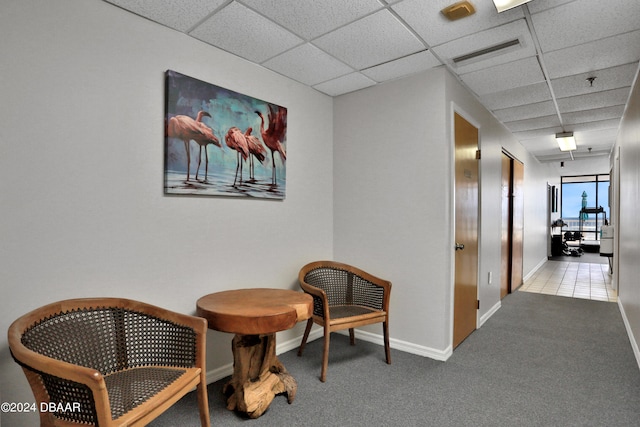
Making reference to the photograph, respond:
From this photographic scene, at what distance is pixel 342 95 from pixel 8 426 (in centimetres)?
349

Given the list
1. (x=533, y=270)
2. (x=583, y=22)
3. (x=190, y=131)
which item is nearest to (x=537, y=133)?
(x=583, y=22)

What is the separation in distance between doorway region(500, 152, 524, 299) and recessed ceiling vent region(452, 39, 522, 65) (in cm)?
257

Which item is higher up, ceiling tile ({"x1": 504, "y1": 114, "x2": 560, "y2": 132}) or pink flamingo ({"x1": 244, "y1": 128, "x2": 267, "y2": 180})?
ceiling tile ({"x1": 504, "y1": 114, "x2": 560, "y2": 132})

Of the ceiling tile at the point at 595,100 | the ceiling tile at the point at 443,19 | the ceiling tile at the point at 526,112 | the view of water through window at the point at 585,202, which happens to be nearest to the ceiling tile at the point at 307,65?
the ceiling tile at the point at 443,19

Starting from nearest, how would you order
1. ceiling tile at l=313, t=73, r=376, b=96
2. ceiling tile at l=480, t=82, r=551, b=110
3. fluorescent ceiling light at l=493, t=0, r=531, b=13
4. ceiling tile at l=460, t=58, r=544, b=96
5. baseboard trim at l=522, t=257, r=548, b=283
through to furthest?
fluorescent ceiling light at l=493, t=0, r=531, b=13 → ceiling tile at l=460, t=58, r=544, b=96 → ceiling tile at l=313, t=73, r=376, b=96 → ceiling tile at l=480, t=82, r=551, b=110 → baseboard trim at l=522, t=257, r=548, b=283

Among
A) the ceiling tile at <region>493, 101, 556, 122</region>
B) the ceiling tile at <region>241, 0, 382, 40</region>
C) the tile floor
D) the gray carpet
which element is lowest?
the tile floor

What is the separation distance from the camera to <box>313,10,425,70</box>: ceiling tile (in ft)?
7.32

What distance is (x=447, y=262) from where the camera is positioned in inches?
115

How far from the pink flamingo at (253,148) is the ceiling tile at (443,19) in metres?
1.38

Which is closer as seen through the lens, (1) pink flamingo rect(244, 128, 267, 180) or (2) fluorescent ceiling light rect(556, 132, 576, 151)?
(1) pink flamingo rect(244, 128, 267, 180)

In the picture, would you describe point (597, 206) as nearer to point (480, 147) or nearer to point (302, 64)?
point (480, 147)

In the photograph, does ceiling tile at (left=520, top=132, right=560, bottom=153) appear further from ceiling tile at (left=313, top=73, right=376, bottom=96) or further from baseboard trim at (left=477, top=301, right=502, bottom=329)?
ceiling tile at (left=313, top=73, right=376, bottom=96)

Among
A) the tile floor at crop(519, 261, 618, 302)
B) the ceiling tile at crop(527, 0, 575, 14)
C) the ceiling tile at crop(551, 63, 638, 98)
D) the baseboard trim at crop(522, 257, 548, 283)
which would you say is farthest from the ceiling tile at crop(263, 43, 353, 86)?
the baseboard trim at crop(522, 257, 548, 283)

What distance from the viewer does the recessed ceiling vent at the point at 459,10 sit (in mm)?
1996
